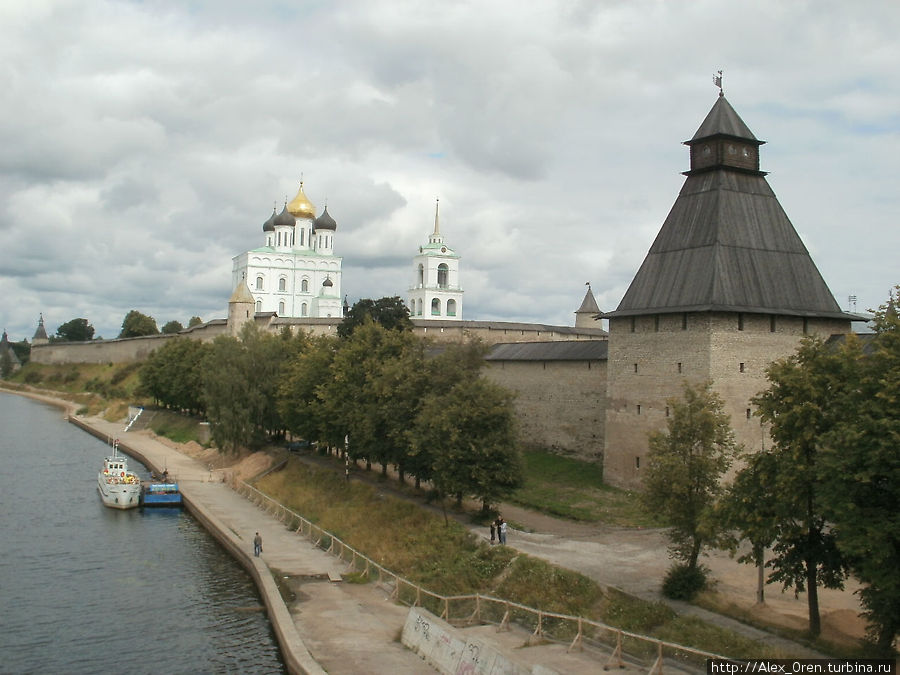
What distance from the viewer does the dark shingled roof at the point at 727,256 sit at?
23250 millimetres

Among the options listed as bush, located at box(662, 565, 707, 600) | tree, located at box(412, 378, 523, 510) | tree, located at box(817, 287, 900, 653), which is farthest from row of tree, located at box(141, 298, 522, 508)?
tree, located at box(817, 287, 900, 653)

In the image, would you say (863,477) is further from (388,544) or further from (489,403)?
(388,544)

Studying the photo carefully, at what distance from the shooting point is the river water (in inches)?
647

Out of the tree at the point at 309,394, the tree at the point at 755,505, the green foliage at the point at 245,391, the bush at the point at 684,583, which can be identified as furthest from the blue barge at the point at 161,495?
the tree at the point at 755,505

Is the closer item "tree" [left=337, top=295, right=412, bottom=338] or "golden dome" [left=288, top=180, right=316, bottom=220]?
"tree" [left=337, top=295, right=412, bottom=338]

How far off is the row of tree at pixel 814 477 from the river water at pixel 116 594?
327 inches

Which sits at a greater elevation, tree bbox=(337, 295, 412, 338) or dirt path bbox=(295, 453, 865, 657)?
tree bbox=(337, 295, 412, 338)

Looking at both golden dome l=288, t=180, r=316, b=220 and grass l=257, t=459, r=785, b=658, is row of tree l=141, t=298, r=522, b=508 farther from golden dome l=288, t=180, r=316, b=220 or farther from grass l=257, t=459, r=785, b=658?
golden dome l=288, t=180, r=316, b=220

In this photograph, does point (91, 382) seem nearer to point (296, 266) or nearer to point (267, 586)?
point (296, 266)

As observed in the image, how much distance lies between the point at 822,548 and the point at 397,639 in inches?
299

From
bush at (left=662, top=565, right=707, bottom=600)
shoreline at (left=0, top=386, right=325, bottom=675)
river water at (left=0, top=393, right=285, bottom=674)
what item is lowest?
river water at (left=0, top=393, right=285, bottom=674)

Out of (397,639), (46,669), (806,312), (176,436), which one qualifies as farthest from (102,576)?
(176,436)

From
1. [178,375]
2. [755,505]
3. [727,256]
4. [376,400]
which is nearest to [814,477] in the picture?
[755,505]

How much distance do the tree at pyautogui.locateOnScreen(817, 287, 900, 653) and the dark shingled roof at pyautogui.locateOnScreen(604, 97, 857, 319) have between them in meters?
10.7
